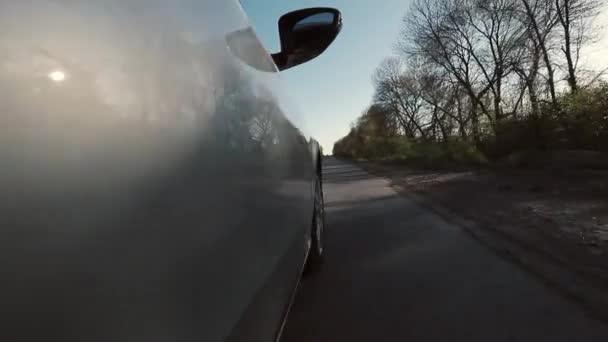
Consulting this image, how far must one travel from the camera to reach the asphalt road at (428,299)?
7.63 feet

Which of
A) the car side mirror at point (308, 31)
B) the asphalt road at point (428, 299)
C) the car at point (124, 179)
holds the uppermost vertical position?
the car side mirror at point (308, 31)

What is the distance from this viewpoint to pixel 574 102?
1196 centimetres

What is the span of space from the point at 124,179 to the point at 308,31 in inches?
66.7

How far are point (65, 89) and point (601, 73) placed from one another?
21279 mm

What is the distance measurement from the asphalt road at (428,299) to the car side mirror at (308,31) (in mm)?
1685

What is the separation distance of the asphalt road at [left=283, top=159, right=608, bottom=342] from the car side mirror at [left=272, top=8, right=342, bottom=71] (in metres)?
1.69

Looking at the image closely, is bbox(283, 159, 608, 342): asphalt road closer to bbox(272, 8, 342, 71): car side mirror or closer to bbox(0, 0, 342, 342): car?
bbox(0, 0, 342, 342): car

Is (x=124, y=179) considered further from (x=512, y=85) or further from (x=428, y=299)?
(x=512, y=85)

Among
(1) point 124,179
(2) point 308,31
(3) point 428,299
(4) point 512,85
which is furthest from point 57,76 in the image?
(4) point 512,85

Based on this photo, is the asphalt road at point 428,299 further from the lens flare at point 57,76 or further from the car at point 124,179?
the lens flare at point 57,76

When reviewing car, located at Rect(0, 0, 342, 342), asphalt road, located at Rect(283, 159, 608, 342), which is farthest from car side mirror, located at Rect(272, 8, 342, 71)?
asphalt road, located at Rect(283, 159, 608, 342)

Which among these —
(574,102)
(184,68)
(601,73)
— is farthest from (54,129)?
(601,73)

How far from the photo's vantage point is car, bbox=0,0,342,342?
512mm

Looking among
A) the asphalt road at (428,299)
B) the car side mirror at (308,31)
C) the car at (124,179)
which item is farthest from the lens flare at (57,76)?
the asphalt road at (428,299)
